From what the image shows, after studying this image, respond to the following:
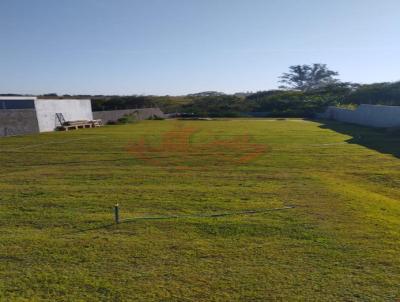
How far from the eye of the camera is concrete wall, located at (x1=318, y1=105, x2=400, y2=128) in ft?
72.3

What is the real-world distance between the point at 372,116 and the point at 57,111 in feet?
72.3

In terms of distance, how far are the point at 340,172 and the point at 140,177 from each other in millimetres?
5320

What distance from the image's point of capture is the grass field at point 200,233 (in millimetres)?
3840

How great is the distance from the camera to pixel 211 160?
1165 cm

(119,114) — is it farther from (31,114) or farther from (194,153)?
(194,153)

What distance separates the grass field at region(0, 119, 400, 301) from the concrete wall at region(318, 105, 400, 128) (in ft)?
43.8

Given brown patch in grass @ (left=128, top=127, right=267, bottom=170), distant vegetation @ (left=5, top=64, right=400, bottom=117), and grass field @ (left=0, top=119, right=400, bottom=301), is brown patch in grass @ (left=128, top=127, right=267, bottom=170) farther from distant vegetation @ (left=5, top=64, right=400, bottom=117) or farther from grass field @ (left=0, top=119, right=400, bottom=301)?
distant vegetation @ (left=5, top=64, right=400, bottom=117)

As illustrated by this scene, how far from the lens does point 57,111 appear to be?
81.3ft

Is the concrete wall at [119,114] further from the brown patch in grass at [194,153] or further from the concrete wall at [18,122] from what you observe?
the brown patch in grass at [194,153]

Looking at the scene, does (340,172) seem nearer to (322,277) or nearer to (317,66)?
(322,277)

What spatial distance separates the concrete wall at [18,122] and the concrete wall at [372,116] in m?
21.7

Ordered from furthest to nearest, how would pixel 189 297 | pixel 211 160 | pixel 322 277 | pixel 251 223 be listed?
pixel 211 160 → pixel 251 223 → pixel 322 277 → pixel 189 297

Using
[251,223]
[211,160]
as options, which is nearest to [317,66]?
[211,160]

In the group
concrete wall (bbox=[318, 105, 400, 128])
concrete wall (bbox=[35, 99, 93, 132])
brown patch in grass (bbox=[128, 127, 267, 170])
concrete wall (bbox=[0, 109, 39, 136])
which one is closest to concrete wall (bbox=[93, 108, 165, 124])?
concrete wall (bbox=[35, 99, 93, 132])
